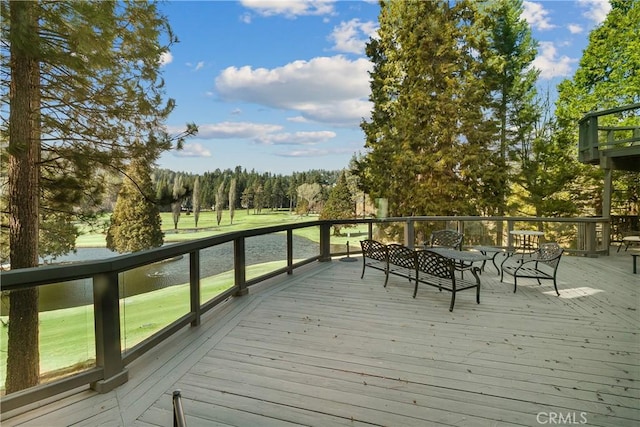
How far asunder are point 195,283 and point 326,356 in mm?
1659

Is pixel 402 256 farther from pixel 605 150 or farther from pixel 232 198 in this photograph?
pixel 232 198

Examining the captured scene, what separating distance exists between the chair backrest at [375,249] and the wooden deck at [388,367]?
43.7 inches

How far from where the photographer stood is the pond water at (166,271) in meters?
2.41

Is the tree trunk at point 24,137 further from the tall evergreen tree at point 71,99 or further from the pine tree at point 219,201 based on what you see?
the pine tree at point 219,201

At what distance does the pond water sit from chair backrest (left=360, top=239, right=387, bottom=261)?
1390 mm

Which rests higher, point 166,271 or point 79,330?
point 166,271

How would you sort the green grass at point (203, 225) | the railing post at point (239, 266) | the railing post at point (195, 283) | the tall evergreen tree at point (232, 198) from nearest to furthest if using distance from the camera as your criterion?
the railing post at point (195, 283) < the railing post at point (239, 266) < the green grass at point (203, 225) < the tall evergreen tree at point (232, 198)

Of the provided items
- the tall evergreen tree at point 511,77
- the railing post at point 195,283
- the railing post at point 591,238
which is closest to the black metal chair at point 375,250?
the railing post at point 195,283

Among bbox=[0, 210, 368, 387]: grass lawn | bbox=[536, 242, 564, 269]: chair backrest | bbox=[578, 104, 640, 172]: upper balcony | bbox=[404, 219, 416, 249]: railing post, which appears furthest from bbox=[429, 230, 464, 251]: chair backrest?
bbox=[578, 104, 640, 172]: upper balcony

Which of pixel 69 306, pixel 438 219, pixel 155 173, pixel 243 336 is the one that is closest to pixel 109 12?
pixel 155 173

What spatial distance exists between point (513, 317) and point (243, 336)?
10.4 ft

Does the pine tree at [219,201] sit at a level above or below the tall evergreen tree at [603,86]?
below

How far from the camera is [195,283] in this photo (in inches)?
144

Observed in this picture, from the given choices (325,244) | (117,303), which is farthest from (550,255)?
(117,303)
